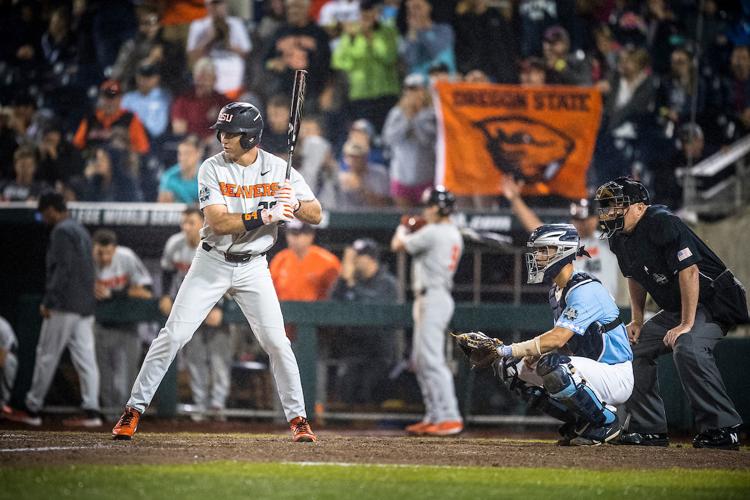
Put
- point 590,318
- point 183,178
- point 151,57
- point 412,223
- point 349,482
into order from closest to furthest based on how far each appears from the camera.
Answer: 1. point 349,482
2. point 590,318
3. point 412,223
4. point 183,178
5. point 151,57

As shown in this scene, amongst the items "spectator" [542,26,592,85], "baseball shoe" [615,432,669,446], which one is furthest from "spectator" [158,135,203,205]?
"baseball shoe" [615,432,669,446]

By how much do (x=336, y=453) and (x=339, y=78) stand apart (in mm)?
7193

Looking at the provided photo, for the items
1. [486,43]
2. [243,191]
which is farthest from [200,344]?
[486,43]

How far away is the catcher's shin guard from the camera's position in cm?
578

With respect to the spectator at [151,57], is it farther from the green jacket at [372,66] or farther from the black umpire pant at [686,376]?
the black umpire pant at [686,376]

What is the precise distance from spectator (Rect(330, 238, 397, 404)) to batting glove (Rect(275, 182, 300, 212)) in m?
4.38

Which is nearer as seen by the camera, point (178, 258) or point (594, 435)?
point (594, 435)

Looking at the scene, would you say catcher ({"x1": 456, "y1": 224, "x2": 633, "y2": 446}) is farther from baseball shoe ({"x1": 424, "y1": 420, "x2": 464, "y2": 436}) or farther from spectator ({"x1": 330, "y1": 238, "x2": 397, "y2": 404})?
spectator ({"x1": 330, "y1": 238, "x2": 397, "y2": 404})

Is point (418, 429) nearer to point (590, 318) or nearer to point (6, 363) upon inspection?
point (590, 318)

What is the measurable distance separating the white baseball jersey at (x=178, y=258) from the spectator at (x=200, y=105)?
1963 millimetres

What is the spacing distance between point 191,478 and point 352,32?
836 cm

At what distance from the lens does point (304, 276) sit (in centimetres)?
1048

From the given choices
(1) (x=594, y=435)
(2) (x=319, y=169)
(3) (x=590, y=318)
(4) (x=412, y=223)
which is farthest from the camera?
(2) (x=319, y=169)

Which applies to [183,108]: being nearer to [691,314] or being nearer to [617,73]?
[617,73]
